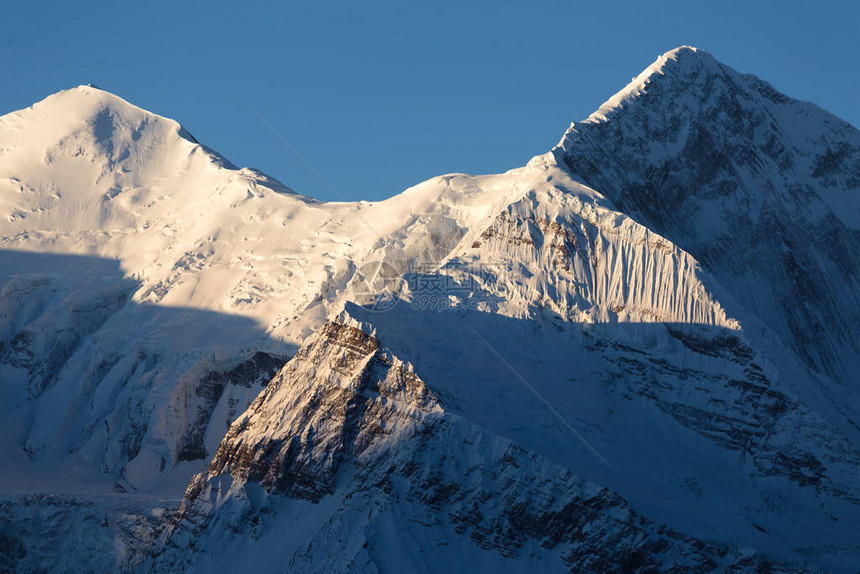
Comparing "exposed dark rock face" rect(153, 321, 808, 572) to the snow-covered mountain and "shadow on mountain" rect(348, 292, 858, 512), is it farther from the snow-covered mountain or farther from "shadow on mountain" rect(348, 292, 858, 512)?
"shadow on mountain" rect(348, 292, 858, 512)

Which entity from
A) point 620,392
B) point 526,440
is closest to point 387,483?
point 526,440

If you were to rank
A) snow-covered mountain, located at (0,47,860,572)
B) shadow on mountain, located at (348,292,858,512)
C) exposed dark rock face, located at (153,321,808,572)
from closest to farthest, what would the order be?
exposed dark rock face, located at (153,321,808,572) → snow-covered mountain, located at (0,47,860,572) → shadow on mountain, located at (348,292,858,512)

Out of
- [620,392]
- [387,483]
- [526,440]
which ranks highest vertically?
[620,392]

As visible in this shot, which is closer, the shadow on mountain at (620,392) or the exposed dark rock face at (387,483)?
the exposed dark rock face at (387,483)

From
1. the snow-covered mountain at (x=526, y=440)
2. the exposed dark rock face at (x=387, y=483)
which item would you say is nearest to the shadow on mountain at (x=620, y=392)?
the snow-covered mountain at (x=526, y=440)

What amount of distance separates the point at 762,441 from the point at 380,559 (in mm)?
44233

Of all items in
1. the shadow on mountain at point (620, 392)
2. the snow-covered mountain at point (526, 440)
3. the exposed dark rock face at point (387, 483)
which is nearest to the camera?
the exposed dark rock face at point (387, 483)

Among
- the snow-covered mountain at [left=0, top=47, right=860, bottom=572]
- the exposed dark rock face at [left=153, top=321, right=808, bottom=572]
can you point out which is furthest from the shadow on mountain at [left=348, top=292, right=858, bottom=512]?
the exposed dark rock face at [left=153, top=321, right=808, bottom=572]

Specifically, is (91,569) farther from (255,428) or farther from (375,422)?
(375,422)

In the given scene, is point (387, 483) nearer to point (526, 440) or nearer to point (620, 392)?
point (526, 440)

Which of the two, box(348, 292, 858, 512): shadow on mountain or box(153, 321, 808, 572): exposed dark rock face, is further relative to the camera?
box(348, 292, 858, 512): shadow on mountain

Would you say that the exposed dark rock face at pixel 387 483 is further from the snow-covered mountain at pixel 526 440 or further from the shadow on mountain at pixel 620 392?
the shadow on mountain at pixel 620 392

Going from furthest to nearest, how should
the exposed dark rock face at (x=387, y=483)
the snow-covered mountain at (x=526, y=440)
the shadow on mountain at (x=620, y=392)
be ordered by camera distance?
1. the shadow on mountain at (x=620, y=392)
2. the snow-covered mountain at (x=526, y=440)
3. the exposed dark rock face at (x=387, y=483)

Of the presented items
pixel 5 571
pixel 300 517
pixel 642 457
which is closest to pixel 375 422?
pixel 300 517
